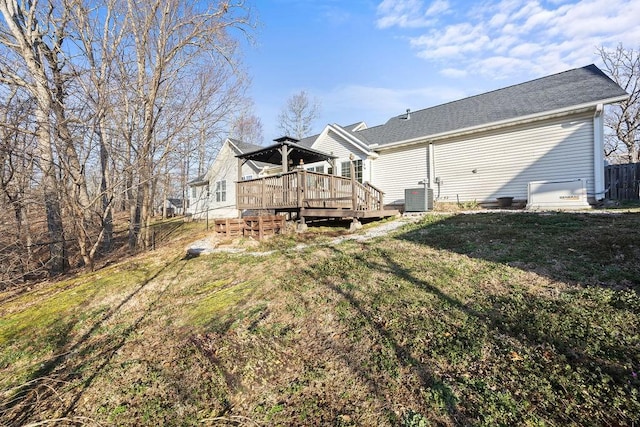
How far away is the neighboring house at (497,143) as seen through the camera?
9.08 m

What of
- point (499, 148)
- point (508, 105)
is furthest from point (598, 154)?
point (508, 105)

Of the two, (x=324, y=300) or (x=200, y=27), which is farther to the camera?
(x=200, y=27)

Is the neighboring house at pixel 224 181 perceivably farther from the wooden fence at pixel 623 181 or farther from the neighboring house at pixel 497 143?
the wooden fence at pixel 623 181

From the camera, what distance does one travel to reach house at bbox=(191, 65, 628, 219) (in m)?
9.01

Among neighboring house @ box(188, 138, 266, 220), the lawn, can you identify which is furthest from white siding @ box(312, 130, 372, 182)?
the lawn

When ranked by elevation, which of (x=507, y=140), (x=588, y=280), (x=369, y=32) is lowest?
(x=588, y=280)

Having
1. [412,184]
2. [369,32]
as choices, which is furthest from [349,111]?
[412,184]

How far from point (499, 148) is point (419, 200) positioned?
138 inches

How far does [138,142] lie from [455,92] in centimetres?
2086

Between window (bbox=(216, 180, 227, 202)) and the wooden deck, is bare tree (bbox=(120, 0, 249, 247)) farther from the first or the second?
window (bbox=(216, 180, 227, 202))

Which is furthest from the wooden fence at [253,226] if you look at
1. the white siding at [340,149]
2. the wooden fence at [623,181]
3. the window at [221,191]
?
the wooden fence at [623,181]

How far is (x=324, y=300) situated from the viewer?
3.83 meters

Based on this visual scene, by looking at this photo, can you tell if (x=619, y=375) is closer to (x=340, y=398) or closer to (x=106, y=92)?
(x=340, y=398)

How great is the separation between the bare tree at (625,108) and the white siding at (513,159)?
1598cm
